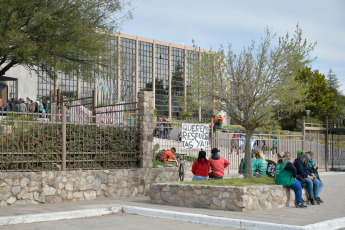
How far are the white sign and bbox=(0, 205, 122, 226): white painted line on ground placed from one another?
5.07 meters

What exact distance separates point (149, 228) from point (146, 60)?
7625cm

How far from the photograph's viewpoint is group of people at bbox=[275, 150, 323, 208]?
12.0m

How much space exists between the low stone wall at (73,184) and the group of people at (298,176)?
4730 millimetres

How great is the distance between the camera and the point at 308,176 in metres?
12.5

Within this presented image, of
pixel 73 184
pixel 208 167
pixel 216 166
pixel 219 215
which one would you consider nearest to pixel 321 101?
pixel 216 166

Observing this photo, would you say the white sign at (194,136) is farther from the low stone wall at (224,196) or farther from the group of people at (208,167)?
the low stone wall at (224,196)

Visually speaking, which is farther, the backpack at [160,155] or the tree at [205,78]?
the backpack at [160,155]

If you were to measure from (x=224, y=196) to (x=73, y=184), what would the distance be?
4603 mm

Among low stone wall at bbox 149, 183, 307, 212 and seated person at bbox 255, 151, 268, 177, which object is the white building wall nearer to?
seated person at bbox 255, 151, 268, 177

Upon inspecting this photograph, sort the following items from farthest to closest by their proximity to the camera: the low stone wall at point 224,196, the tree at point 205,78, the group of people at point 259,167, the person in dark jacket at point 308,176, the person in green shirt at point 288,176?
the tree at point 205,78 < the group of people at point 259,167 < the person in dark jacket at point 308,176 < the person in green shirt at point 288,176 < the low stone wall at point 224,196

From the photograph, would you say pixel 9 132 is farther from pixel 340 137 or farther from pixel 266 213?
pixel 340 137

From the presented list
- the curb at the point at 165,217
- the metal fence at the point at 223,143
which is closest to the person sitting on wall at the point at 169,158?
the metal fence at the point at 223,143

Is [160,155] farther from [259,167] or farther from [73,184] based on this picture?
[73,184]

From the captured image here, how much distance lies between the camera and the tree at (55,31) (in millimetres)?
15398
